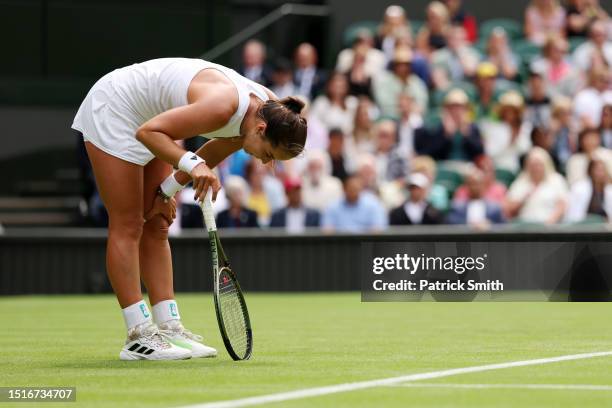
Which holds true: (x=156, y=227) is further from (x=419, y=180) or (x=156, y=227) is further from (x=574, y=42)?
(x=574, y=42)

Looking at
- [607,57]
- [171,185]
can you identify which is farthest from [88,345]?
[607,57]

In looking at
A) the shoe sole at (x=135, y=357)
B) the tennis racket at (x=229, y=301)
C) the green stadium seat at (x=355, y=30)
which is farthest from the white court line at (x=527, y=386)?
the green stadium seat at (x=355, y=30)

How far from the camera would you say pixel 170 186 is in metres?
7.43

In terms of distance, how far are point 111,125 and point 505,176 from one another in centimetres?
→ 1013

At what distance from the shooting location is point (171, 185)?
7.43m

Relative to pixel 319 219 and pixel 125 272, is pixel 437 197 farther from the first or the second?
pixel 125 272

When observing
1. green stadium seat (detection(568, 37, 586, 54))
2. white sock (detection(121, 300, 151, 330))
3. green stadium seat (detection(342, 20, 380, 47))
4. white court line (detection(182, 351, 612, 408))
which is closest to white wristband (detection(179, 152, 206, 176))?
white sock (detection(121, 300, 151, 330))

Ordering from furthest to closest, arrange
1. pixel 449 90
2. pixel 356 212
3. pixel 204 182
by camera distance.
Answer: pixel 449 90, pixel 356 212, pixel 204 182

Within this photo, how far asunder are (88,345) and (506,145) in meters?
9.51

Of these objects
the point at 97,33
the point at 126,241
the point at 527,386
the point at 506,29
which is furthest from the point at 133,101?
the point at 506,29

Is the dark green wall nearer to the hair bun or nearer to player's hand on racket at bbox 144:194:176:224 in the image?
player's hand on racket at bbox 144:194:176:224

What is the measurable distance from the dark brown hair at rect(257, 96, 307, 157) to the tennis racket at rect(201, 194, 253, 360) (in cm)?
45

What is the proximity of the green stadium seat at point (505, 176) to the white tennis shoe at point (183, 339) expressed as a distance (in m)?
9.70

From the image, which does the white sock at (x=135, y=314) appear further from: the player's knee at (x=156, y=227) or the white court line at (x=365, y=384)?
the white court line at (x=365, y=384)
